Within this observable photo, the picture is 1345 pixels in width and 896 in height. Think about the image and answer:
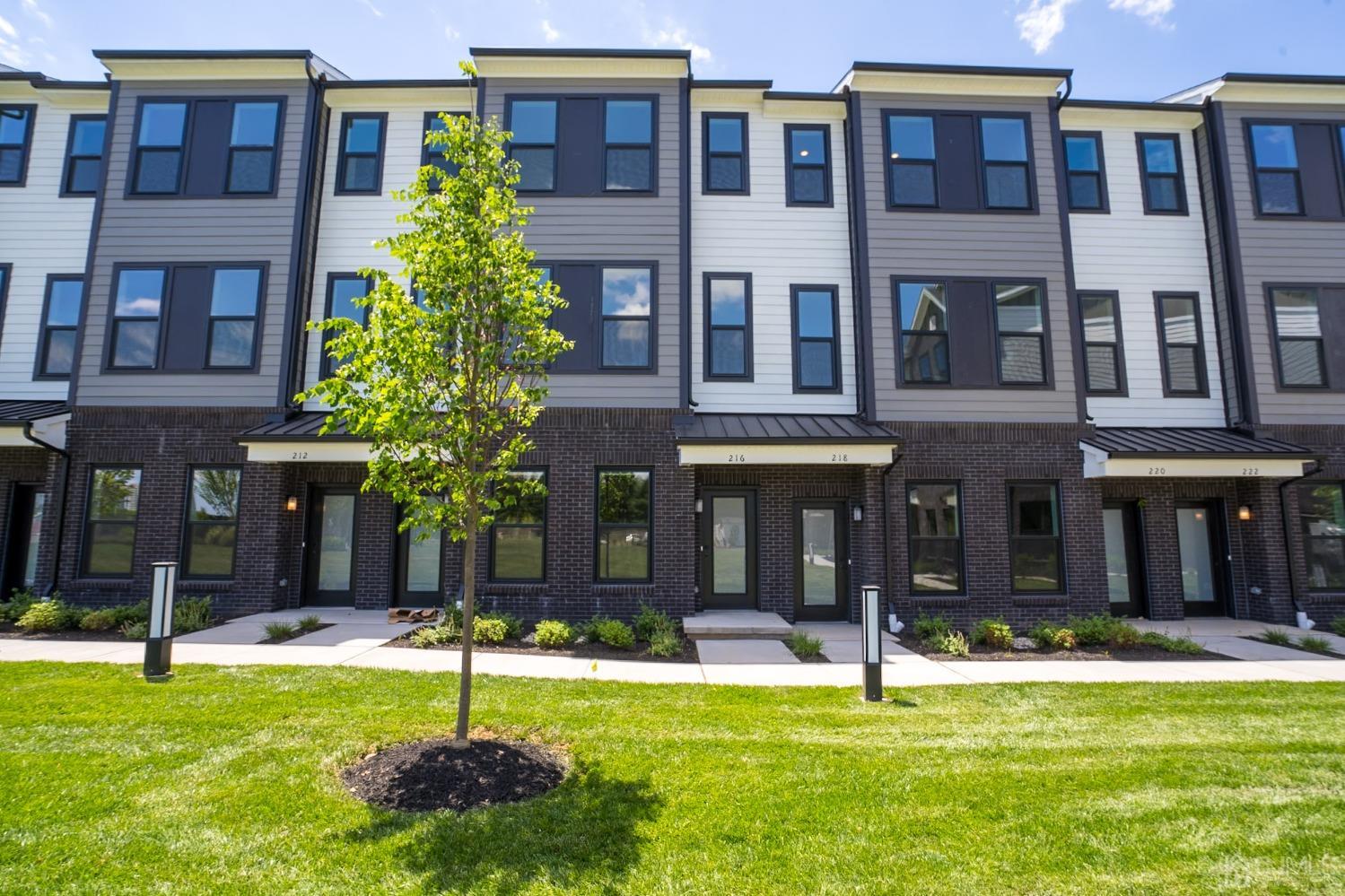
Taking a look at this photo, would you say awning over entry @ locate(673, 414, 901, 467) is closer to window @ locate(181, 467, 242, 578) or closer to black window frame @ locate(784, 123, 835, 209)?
black window frame @ locate(784, 123, 835, 209)

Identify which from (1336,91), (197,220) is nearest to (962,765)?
(197,220)

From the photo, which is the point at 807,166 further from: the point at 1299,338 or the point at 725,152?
the point at 1299,338

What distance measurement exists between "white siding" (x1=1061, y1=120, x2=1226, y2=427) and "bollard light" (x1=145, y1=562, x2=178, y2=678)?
556 inches

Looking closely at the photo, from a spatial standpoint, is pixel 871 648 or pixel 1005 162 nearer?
pixel 871 648

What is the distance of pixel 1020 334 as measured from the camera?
1134cm

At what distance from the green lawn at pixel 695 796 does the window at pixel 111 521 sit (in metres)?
5.07

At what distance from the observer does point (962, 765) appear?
4.84 meters

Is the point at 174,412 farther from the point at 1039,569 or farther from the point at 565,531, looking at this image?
the point at 1039,569

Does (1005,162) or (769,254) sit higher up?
(1005,162)

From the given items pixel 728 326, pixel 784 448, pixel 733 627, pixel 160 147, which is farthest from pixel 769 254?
pixel 160 147

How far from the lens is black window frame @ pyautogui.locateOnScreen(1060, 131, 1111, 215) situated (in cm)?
1220

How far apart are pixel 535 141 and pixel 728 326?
4823 mm

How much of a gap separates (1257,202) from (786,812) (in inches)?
578

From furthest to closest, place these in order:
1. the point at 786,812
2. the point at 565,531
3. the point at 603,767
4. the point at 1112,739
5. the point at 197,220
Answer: the point at 197,220 < the point at 565,531 < the point at 1112,739 < the point at 603,767 < the point at 786,812
